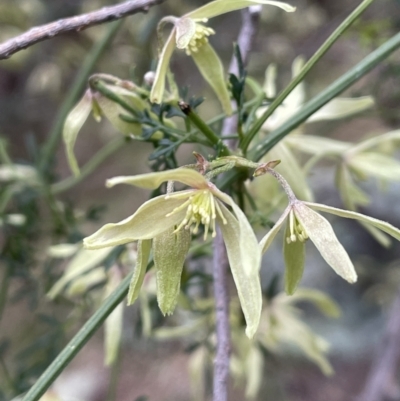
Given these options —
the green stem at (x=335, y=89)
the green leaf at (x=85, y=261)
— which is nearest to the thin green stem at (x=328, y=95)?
the green stem at (x=335, y=89)

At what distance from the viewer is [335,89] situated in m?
0.48

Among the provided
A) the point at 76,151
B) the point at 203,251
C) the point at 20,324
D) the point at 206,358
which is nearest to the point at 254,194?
the point at 203,251

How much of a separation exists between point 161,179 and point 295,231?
4.7 inches

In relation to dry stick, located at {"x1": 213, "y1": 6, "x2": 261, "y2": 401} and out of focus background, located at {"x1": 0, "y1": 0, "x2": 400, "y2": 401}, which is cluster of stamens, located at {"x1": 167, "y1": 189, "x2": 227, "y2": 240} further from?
out of focus background, located at {"x1": 0, "y1": 0, "x2": 400, "y2": 401}

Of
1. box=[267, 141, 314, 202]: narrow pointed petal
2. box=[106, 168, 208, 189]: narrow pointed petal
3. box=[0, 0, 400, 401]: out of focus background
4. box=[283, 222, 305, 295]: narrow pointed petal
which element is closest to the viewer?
box=[106, 168, 208, 189]: narrow pointed petal

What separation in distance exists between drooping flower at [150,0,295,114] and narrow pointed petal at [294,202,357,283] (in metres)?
0.14

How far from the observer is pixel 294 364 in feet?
5.05

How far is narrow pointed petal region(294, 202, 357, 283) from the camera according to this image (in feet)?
1.14

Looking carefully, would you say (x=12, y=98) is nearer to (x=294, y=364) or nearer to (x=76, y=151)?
(x=76, y=151)

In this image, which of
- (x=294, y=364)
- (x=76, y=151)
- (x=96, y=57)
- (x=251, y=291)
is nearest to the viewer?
(x=251, y=291)

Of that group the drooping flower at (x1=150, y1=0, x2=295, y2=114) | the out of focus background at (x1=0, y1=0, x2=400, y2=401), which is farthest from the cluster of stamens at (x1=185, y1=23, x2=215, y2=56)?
the out of focus background at (x1=0, y1=0, x2=400, y2=401)

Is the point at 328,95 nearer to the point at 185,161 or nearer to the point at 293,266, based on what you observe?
the point at 293,266

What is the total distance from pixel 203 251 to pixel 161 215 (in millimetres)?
254

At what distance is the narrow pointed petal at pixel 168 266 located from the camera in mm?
373
